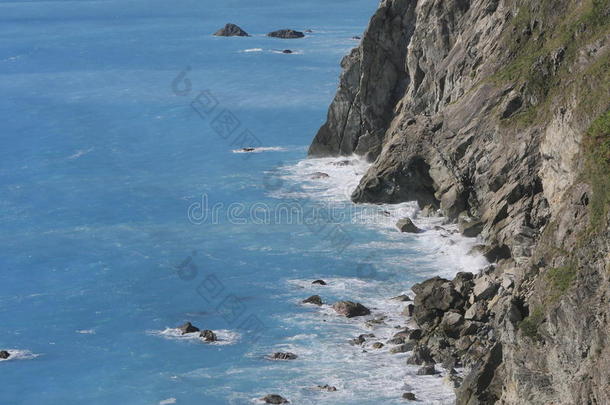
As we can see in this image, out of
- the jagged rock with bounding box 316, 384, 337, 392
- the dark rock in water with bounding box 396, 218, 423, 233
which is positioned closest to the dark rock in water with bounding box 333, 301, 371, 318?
the jagged rock with bounding box 316, 384, 337, 392

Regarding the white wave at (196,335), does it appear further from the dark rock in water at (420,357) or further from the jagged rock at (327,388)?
the dark rock in water at (420,357)

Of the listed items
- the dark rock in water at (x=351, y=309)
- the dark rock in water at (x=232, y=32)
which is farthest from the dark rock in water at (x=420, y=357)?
the dark rock in water at (x=232, y=32)

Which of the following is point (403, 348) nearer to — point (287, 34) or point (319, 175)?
point (319, 175)

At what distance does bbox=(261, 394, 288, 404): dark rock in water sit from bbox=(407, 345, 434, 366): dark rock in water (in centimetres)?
635

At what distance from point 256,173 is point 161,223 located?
1247 centimetres

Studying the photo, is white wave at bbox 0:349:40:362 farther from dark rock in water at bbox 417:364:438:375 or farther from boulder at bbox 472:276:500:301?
boulder at bbox 472:276:500:301

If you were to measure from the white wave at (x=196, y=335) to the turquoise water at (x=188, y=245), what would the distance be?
0.14 m

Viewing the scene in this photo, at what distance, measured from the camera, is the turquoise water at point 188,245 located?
1903 inches

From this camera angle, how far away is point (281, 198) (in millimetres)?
74312

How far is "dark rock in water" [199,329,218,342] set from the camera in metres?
51.7

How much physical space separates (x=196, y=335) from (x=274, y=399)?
9.37 meters

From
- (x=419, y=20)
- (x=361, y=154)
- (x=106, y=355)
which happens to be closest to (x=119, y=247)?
(x=106, y=355)

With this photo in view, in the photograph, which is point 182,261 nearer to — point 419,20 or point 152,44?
point 419,20

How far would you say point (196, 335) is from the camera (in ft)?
173
